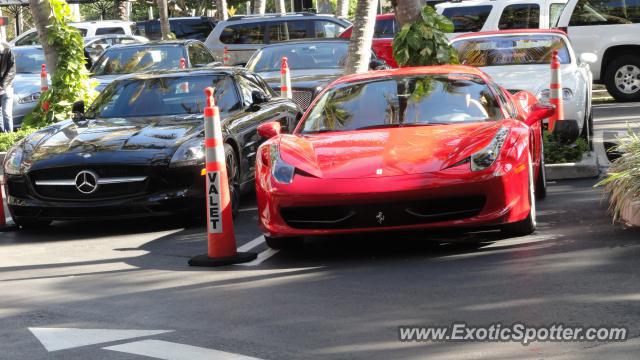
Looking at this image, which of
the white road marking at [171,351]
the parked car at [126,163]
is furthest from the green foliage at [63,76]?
the white road marking at [171,351]

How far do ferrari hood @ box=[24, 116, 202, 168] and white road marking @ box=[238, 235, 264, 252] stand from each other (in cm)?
115

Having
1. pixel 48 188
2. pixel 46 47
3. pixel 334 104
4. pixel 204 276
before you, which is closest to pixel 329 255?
pixel 204 276

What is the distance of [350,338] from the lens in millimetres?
5863

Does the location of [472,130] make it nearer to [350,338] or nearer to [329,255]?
[329,255]

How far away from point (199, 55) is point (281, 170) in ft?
36.9

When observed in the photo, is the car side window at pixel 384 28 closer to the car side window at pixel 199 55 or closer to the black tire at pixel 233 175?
the car side window at pixel 199 55

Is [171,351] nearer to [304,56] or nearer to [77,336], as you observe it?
[77,336]

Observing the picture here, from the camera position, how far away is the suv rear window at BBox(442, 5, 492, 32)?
23844mm

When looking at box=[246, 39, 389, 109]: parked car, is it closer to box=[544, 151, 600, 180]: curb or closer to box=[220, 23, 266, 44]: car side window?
box=[544, 151, 600, 180]: curb

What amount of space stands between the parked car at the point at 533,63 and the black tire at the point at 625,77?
6.26m

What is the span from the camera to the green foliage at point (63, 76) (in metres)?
17.3

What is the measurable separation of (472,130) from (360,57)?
27.5ft

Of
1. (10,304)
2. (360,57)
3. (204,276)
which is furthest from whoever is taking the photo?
(360,57)

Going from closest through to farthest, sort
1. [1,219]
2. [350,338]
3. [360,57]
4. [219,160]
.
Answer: [350,338] < [219,160] < [1,219] < [360,57]
